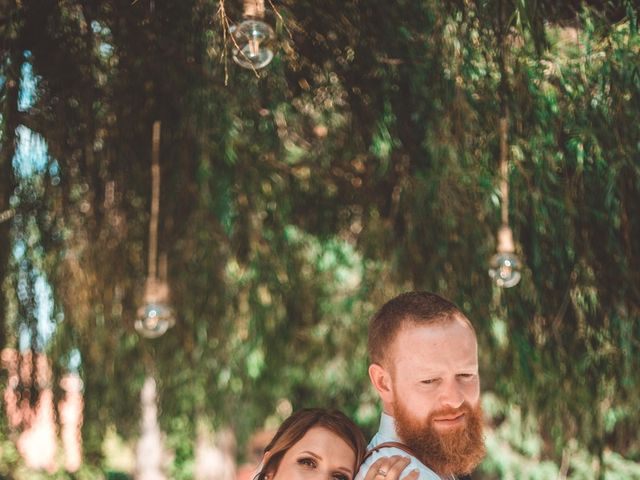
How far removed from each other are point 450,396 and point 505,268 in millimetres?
1903

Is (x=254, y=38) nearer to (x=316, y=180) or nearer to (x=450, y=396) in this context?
(x=450, y=396)

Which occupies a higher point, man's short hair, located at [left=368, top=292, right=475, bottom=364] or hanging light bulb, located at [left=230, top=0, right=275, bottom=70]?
hanging light bulb, located at [left=230, top=0, right=275, bottom=70]

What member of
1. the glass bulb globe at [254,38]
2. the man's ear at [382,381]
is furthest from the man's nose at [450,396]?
the glass bulb globe at [254,38]

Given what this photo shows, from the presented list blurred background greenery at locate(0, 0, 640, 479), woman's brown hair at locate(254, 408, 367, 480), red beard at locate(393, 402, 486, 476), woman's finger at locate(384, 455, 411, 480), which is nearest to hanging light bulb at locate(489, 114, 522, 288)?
blurred background greenery at locate(0, 0, 640, 479)

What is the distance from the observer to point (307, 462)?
2.46 meters

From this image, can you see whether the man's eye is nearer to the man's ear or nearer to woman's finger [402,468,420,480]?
the man's ear

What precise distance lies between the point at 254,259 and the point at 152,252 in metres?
1.02

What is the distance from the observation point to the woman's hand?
77.0 inches

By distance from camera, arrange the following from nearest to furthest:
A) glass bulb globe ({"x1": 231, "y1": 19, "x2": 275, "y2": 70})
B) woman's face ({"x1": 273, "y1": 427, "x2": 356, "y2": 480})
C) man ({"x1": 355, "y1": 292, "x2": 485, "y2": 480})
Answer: man ({"x1": 355, "y1": 292, "x2": 485, "y2": 480}), woman's face ({"x1": 273, "y1": 427, "x2": 356, "y2": 480}), glass bulb globe ({"x1": 231, "y1": 19, "x2": 275, "y2": 70})

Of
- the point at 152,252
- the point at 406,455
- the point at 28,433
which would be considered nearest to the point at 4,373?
the point at 28,433

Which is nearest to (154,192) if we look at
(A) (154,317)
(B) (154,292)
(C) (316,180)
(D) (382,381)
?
(B) (154,292)

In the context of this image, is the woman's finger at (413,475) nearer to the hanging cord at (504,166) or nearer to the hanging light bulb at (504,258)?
the hanging light bulb at (504,258)

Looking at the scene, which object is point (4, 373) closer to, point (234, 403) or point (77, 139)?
point (77, 139)

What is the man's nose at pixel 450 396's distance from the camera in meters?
2.05
